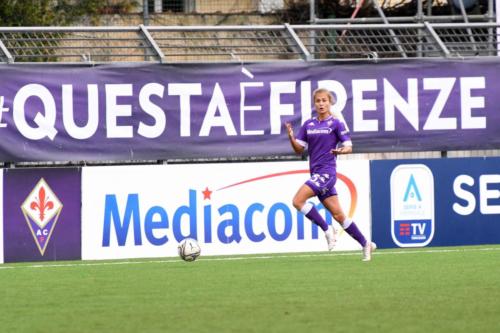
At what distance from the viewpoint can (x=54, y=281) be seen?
13547 mm

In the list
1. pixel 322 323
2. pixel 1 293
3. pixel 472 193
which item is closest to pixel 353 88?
pixel 472 193

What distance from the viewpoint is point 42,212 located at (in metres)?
17.2

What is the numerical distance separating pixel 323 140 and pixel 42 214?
12.8ft

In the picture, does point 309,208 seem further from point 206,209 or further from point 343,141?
point 206,209

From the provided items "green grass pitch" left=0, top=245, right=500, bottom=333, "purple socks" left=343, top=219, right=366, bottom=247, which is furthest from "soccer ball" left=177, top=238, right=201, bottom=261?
"purple socks" left=343, top=219, right=366, bottom=247

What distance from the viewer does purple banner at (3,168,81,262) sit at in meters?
17.0

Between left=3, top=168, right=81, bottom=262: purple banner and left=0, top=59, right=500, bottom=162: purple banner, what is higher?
left=0, top=59, right=500, bottom=162: purple banner

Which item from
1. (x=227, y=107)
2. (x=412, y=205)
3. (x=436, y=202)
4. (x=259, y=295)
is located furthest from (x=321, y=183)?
(x=259, y=295)

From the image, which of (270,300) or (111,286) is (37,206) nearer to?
(111,286)

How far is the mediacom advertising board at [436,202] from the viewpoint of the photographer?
18.4 meters

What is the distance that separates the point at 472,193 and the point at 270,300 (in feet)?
26.8

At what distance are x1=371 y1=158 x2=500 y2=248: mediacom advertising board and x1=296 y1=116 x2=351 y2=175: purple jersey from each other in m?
2.63

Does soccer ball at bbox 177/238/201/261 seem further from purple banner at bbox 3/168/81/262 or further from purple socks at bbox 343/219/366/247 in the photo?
purple banner at bbox 3/168/81/262

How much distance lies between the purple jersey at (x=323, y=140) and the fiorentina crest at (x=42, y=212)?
11.4 feet
